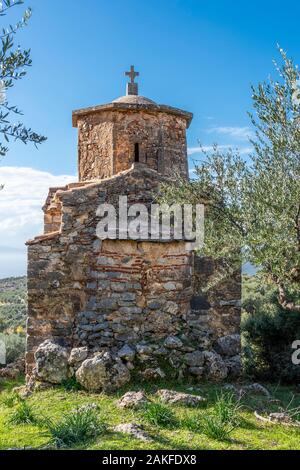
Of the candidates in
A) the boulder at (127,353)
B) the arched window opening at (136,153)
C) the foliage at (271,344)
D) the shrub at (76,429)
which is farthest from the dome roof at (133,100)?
the shrub at (76,429)

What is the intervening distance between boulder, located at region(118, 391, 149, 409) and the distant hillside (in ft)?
33.0

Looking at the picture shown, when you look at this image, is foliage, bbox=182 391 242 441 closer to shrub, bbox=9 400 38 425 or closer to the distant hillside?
shrub, bbox=9 400 38 425

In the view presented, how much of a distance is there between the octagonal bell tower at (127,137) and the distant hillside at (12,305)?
6208 millimetres

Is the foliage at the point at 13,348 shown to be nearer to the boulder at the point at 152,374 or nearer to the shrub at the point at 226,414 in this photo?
the boulder at the point at 152,374

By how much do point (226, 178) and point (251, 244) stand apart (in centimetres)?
199

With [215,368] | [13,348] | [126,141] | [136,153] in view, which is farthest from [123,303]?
[13,348]

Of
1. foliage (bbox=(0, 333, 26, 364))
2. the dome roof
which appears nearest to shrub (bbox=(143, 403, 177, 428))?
the dome roof

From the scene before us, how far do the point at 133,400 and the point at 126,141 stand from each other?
7571mm

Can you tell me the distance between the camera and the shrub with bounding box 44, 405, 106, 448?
5.93 meters

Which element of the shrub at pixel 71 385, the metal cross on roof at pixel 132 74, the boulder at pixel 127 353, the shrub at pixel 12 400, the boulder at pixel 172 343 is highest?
the metal cross on roof at pixel 132 74

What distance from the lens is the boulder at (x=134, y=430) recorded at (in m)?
5.97

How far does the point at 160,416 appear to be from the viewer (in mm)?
6562

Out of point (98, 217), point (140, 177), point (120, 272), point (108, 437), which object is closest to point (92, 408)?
point (108, 437)
